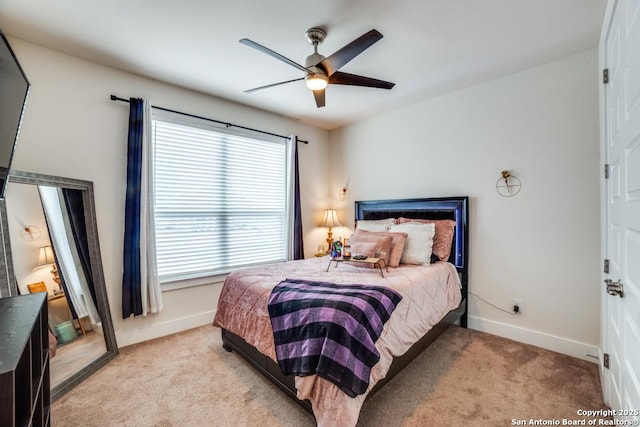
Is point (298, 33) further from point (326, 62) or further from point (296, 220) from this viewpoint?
point (296, 220)

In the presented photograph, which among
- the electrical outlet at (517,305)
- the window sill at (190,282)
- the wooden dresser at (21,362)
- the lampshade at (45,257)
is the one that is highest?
the lampshade at (45,257)

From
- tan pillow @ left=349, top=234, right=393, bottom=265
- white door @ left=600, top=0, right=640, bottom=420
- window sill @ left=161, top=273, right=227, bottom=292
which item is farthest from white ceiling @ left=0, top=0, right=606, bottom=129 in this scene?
window sill @ left=161, top=273, right=227, bottom=292

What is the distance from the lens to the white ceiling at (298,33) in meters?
1.93

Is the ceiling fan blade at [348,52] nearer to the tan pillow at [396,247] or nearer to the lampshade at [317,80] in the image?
the lampshade at [317,80]

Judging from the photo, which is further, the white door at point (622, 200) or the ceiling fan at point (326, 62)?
the ceiling fan at point (326, 62)

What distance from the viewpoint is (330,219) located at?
446 cm

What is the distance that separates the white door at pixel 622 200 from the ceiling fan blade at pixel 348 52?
1.21m

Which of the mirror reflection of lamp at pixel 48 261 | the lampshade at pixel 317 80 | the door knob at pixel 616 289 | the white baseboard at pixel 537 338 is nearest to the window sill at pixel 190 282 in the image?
the mirror reflection of lamp at pixel 48 261

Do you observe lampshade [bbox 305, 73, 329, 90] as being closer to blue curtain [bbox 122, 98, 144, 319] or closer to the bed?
the bed

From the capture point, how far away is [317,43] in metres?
2.25

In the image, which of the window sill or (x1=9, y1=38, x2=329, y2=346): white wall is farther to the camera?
the window sill

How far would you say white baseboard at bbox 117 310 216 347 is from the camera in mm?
2801

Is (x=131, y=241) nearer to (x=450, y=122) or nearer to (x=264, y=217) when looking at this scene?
(x=264, y=217)

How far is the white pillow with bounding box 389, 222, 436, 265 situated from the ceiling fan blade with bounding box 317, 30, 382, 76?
1775 millimetres
